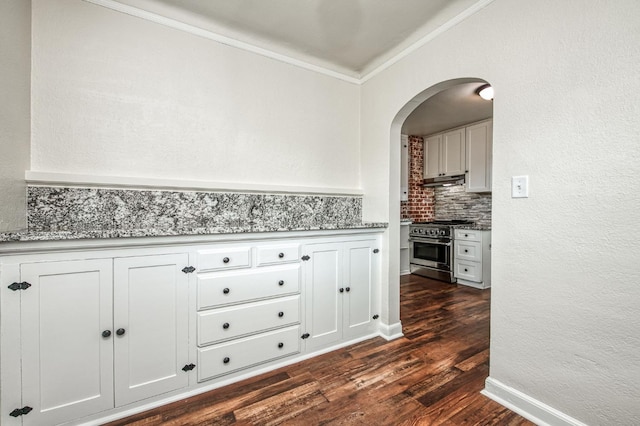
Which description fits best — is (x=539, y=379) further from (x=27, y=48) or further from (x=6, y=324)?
(x=27, y=48)

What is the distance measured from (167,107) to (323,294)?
1.80 m

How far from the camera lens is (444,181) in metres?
4.70

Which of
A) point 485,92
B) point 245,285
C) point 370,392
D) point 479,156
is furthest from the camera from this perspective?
point 479,156

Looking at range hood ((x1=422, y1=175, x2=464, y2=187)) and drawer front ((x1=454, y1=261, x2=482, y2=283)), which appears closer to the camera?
drawer front ((x1=454, y1=261, x2=482, y2=283))

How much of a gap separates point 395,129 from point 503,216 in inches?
47.7

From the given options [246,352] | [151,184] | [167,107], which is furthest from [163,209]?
[246,352]

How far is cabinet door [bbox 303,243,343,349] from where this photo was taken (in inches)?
80.9

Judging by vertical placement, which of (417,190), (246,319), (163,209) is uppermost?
(417,190)

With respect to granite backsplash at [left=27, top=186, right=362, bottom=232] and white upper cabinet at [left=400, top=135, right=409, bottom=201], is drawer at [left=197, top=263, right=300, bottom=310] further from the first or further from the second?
white upper cabinet at [left=400, top=135, right=409, bottom=201]

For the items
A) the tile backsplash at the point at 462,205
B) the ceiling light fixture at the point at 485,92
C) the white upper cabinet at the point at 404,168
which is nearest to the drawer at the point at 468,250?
the tile backsplash at the point at 462,205

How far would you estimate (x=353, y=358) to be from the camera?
205 cm

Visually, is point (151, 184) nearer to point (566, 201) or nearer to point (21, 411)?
point (21, 411)

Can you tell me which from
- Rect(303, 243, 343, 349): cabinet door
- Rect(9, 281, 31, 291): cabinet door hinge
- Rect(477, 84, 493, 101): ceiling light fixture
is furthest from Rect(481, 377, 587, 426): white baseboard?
Rect(477, 84, 493, 101): ceiling light fixture

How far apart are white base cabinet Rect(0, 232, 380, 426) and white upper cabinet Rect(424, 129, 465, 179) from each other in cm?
333
